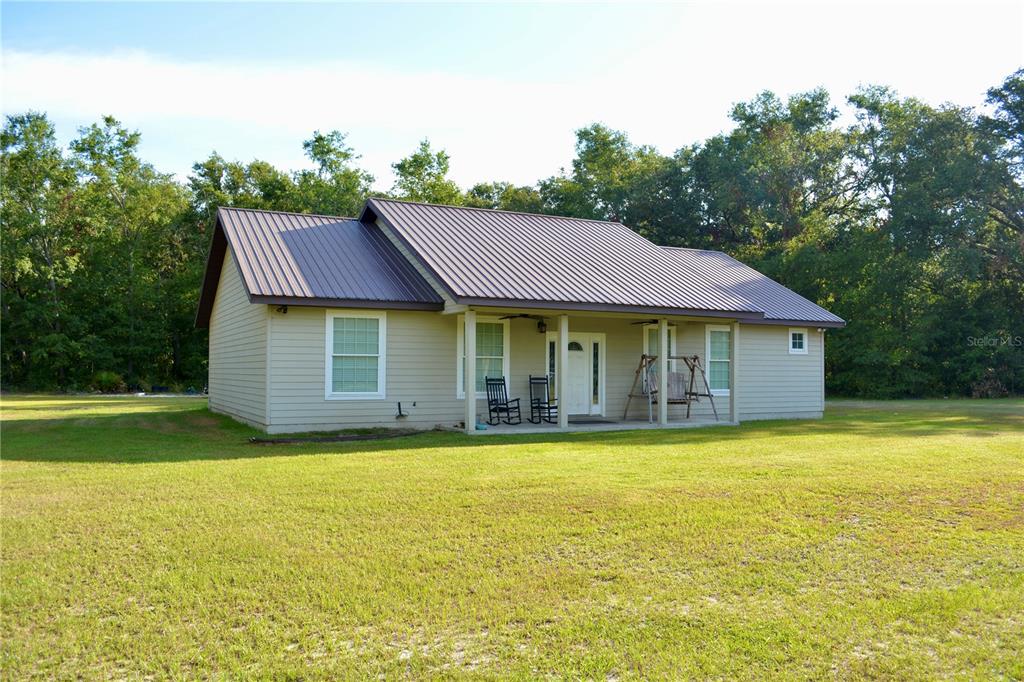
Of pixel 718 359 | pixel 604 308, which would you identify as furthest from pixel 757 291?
pixel 604 308

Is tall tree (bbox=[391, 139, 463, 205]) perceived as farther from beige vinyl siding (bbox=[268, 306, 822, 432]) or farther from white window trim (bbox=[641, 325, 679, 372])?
beige vinyl siding (bbox=[268, 306, 822, 432])

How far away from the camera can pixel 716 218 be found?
3453 cm

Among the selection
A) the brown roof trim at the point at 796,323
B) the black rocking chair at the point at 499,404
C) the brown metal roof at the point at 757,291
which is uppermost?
the brown metal roof at the point at 757,291

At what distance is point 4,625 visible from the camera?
4398 millimetres

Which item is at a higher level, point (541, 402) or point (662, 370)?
point (662, 370)

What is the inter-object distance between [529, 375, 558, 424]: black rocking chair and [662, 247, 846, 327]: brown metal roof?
445 centimetres

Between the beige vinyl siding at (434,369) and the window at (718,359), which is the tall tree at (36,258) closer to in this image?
the beige vinyl siding at (434,369)

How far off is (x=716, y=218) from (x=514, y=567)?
3119cm

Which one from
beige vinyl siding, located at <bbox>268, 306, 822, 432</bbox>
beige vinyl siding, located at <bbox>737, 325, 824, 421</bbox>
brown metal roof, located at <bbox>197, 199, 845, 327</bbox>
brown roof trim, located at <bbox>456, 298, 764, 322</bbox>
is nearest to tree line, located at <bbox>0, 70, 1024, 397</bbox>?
beige vinyl siding, located at <bbox>737, 325, 824, 421</bbox>

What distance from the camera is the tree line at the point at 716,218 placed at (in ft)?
87.7

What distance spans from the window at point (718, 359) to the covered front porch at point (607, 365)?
2 centimetres

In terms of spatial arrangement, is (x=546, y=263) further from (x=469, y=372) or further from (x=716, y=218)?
(x=716, y=218)

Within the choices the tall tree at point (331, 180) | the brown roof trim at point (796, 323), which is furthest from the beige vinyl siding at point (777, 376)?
the tall tree at point (331, 180)

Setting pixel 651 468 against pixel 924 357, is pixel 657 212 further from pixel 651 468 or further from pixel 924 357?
pixel 651 468
